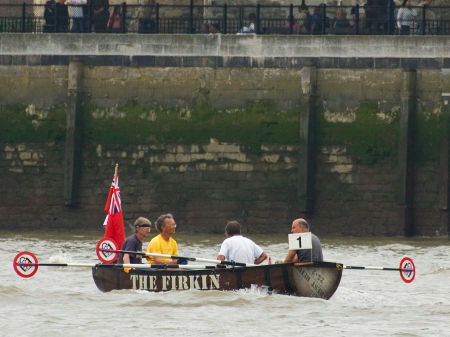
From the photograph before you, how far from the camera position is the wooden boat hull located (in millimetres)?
26984

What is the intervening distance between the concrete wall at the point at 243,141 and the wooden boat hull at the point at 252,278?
461 inches

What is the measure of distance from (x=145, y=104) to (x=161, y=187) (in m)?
1.77

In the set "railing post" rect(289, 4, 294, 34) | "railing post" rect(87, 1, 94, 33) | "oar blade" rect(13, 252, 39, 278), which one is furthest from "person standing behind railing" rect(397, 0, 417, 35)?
"oar blade" rect(13, 252, 39, 278)

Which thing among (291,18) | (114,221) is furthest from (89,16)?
(114,221)

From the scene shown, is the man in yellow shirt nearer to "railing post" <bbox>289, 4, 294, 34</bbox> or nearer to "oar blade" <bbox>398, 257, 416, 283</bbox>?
"oar blade" <bbox>398, 257, 416, 283</bbox>

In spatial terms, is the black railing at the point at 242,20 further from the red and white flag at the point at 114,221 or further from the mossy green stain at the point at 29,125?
the red and white flag at the point at 114,221

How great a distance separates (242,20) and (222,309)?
48.3 feet

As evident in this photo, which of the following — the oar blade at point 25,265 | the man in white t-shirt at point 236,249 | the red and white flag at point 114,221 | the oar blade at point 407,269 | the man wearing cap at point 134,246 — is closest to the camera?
the man in white t-shirt at point 236,249

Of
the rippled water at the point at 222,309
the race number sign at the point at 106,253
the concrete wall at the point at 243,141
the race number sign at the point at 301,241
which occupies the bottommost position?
the rippled water at the point at 222,309

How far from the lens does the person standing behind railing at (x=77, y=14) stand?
41.2m

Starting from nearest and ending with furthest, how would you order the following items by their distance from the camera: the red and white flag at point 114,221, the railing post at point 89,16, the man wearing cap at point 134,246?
the man wearing cap at point 134,246, the red and white flag at point 114,221, the railing post at point 89,16

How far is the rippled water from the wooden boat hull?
117 mm

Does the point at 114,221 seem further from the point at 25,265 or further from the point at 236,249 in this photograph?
the point at 236,249

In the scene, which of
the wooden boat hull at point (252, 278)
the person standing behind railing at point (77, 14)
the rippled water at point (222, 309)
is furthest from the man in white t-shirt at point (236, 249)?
the person standing behind railing at point (77, 14)
